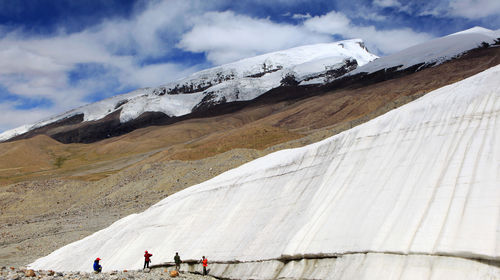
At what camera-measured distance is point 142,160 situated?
90000mm

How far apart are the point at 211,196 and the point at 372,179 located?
10.3 meters

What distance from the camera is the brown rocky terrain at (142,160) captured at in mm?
41125

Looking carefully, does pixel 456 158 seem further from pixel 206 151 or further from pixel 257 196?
pixel 206 151

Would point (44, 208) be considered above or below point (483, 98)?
below

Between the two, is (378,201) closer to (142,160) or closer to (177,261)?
(177,261)

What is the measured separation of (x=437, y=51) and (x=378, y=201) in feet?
456

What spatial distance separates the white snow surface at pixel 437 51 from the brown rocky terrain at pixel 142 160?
1011 cm

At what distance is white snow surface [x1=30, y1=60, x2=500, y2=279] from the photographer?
36.6 feet

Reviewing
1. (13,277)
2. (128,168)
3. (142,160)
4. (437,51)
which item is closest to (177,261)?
(13,277)

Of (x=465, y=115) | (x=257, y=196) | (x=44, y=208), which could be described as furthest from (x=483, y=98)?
(x=44, y=208)

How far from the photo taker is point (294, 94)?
6575 inches

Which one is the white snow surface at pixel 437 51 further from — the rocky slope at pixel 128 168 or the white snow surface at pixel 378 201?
the white snow surface at pixel 378 201

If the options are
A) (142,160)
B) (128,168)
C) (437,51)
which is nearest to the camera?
(128,168)

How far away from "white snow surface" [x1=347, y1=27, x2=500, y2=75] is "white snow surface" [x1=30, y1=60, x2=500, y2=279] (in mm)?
117900
